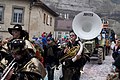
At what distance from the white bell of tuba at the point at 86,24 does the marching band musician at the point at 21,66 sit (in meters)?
6.73

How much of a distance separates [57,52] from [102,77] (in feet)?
11.4

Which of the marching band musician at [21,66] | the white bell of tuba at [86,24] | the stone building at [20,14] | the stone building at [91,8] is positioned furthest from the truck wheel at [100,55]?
the stone building at [91,8]

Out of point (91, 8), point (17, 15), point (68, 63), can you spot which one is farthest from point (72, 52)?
point (91, 8)

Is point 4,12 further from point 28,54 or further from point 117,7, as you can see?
point 117,7

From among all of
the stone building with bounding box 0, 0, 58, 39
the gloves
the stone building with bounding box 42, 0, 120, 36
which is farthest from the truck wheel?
the stone building with bounding box 42, 0, 120, 36

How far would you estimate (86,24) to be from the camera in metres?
11.3

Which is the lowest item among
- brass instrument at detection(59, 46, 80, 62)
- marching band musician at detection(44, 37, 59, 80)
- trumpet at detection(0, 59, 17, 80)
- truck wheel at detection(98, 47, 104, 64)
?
truck wheel at detection(98, 47, 104, 64)

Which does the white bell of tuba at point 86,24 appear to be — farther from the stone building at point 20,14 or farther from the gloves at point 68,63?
the stone building at point 20,14

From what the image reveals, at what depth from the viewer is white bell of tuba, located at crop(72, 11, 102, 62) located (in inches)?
417

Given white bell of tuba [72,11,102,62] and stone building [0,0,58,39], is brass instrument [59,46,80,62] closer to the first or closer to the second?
white bell of tuba [72,11,102,62]

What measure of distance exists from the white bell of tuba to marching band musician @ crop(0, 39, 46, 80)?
6730mm

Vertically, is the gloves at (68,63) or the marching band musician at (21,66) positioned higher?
the marching band musician at (21,66)

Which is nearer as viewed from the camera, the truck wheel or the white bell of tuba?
the white bell of tuba

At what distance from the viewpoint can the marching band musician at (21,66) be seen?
3445 mm
